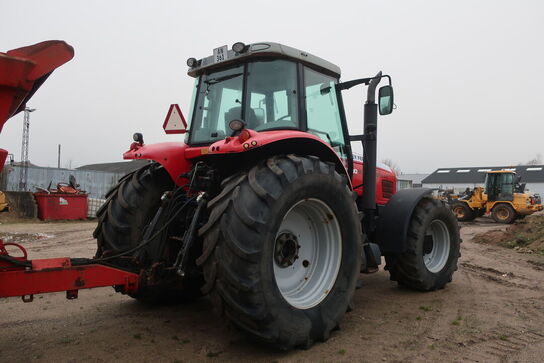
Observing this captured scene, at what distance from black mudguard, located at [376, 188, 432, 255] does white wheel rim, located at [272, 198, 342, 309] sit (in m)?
1.33

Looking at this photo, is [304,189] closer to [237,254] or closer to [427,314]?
[237,254]

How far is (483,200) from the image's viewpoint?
1903 centimetres

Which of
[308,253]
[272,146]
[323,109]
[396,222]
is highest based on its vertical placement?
[323,109]

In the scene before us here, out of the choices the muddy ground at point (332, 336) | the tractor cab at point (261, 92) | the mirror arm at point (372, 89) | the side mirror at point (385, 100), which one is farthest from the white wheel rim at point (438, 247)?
the tractor cab at point (261, 92)

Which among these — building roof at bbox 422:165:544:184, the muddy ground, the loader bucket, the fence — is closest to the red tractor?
the muddy ground

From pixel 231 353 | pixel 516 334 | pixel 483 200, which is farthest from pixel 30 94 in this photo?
pixel 483 200

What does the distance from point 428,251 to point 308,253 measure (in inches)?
84.7

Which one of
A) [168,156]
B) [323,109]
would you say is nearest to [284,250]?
[168,156]

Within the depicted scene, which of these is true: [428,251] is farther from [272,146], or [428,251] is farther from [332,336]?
[272,146]

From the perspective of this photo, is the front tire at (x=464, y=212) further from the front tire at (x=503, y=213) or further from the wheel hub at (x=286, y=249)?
the wheel hub at (x=286, y=249)

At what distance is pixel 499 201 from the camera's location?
18594 mm

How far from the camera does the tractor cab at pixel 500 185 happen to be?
18562 millimetres

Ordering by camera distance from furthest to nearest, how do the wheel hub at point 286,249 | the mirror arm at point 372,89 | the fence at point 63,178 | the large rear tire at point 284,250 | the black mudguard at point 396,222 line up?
the fence at point 63,178, the black mudguard at point 396,222, the mirror arm at point 372,89, the wheel hub at point 286,249, the large rear tire at point 284,250

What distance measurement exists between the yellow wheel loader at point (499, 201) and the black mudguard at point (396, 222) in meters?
15.5
